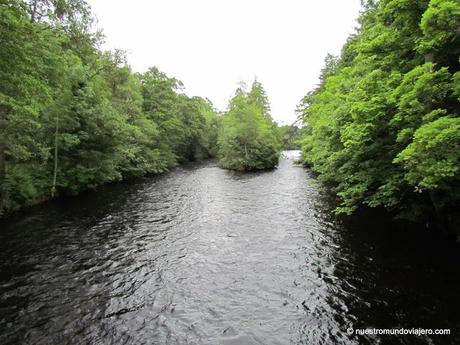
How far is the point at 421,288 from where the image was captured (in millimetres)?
8016

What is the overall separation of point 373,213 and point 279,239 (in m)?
6.37

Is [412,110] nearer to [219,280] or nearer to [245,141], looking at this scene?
[219,280]

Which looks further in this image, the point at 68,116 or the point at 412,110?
the point at 68,116

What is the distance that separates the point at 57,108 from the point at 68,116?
0.80 meters

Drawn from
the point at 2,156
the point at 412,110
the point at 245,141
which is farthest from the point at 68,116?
the point at 245,141

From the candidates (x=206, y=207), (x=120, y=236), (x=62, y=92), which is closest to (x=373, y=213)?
(x=206, y=207)

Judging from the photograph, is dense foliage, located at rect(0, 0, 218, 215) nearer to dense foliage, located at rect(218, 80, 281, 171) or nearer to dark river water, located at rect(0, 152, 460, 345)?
dark river water, located at rect(0, 152, 460, 345)

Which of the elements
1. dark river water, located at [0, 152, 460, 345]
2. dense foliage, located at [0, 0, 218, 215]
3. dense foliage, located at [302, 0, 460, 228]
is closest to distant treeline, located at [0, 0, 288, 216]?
dense foliage, located at [0, 0, 218, 215]

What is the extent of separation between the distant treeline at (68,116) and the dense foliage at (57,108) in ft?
0.15

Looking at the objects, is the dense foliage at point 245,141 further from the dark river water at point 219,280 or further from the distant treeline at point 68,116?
the dark river water at point 219,280

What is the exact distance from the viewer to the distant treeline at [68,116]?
11.3m

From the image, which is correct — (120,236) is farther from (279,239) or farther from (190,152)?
(190,152)

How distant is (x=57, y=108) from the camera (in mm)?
18828

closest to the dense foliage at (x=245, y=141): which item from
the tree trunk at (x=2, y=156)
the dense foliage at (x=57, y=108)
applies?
the dense foliage at (x=57, y=108)
